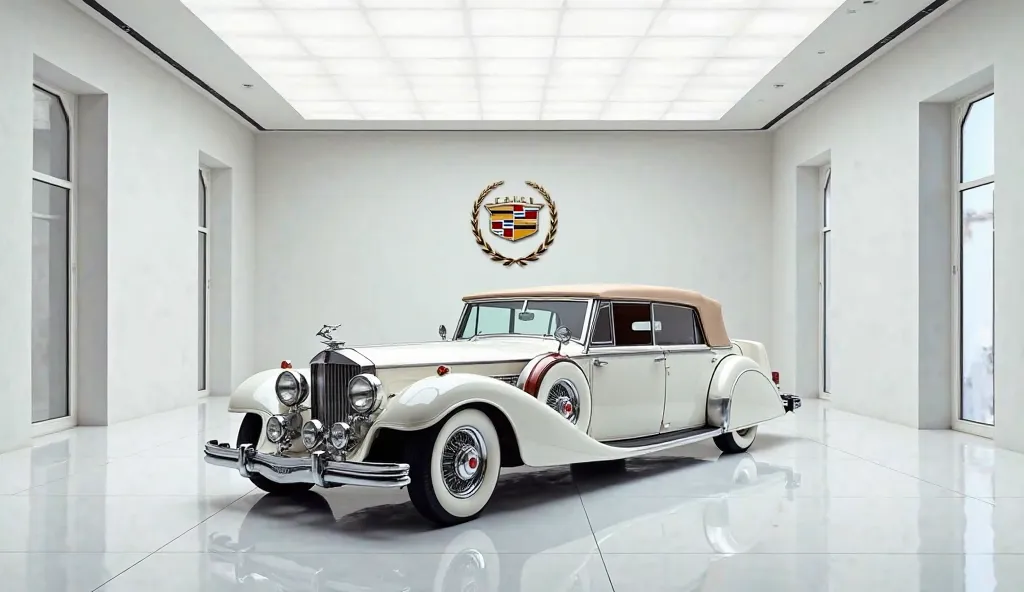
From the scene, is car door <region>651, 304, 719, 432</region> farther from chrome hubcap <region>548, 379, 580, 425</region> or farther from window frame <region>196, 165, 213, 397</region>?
window frame <region>196, 165, 213, 397</region>

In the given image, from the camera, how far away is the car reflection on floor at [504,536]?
3420 millimetres

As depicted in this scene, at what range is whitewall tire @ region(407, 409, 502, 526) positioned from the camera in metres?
4.16

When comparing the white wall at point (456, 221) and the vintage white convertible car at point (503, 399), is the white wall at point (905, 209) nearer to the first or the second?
the white wall at point (456, 221)

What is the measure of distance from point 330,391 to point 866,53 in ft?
25.2

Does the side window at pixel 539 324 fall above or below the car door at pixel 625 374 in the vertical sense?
above

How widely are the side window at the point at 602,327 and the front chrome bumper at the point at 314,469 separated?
6.77ft

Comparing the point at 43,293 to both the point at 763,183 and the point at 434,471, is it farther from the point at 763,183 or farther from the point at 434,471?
the point at 763,183

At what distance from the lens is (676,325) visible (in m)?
6.39

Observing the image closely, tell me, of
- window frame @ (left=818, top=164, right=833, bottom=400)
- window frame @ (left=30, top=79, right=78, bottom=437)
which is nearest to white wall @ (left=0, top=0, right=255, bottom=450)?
window frame @ (left=30, top=79, right=78, bottom=437)

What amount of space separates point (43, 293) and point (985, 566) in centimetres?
815

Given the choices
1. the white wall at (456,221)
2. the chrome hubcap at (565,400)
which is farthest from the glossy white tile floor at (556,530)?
the white wall at (456,221)

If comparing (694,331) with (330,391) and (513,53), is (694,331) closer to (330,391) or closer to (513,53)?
(330,391)

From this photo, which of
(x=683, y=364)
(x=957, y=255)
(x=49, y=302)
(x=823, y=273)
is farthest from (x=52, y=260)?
(x=823, y=273)

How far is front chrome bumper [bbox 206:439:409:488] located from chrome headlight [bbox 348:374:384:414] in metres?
0.32
